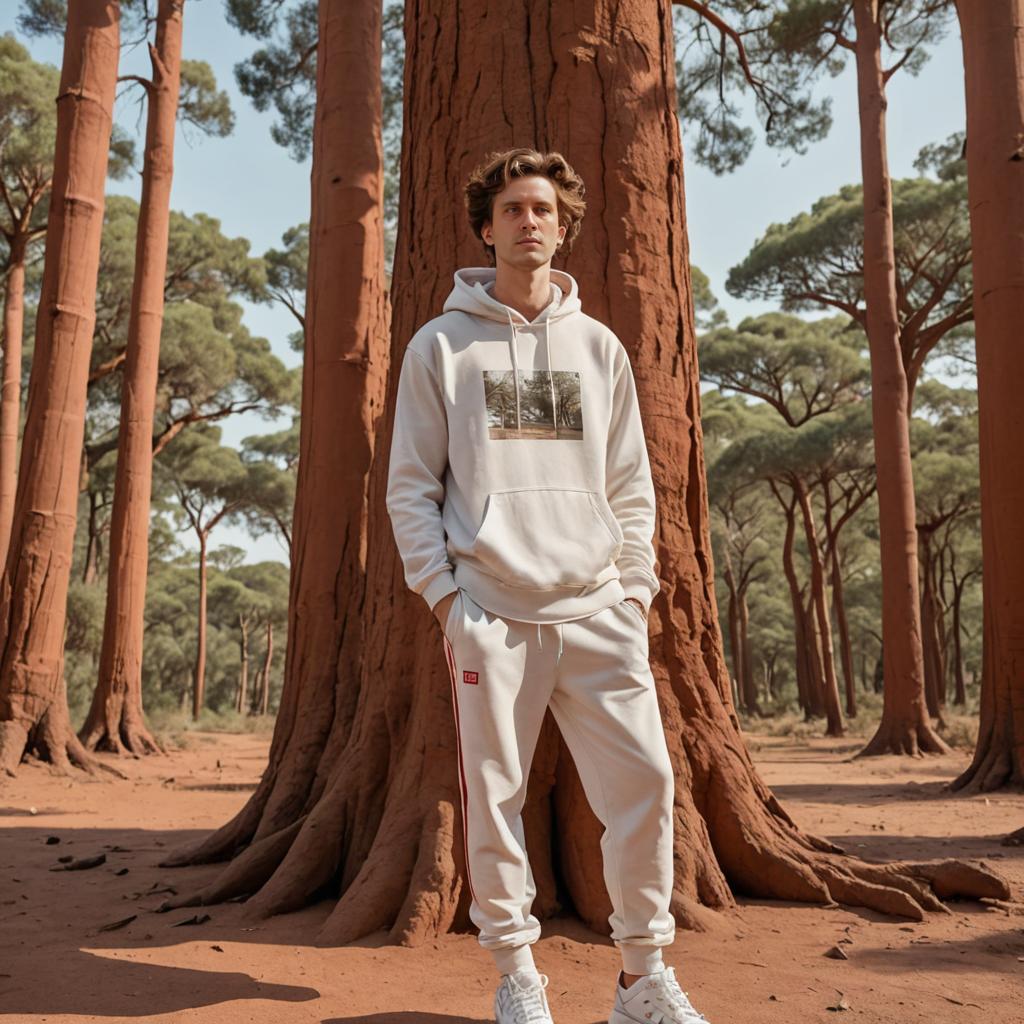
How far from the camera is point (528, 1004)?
2051 millimetres

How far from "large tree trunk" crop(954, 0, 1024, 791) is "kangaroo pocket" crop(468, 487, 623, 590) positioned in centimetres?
621

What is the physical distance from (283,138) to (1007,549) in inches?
419

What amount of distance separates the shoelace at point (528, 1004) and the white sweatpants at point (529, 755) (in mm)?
45

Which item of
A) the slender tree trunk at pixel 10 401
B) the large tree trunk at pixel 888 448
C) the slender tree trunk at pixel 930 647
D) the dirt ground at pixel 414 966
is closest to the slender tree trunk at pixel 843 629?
the slender tree trunk at pixel 930 647

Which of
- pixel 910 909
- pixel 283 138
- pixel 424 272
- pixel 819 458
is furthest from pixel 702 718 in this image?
pixel 819 458

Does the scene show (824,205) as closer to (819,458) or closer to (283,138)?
(819,458)

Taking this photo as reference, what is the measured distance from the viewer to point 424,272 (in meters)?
3.72

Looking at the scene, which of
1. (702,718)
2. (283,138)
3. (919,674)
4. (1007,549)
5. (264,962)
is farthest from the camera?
(283,138)

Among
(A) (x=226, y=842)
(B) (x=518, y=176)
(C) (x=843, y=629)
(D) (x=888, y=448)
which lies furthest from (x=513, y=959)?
(C) (x=843, y=629)

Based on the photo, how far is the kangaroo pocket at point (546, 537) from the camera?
215 centimetres

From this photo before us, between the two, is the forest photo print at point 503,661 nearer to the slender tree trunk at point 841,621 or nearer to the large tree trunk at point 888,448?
the large tree trunk at point 888,448

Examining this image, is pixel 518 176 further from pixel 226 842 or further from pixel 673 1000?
pixel 226 842

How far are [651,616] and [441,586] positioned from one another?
135 centimetres

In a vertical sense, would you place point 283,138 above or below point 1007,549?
above
